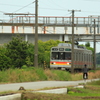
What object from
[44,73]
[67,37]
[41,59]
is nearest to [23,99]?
[44,73]

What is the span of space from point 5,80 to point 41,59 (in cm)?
3680

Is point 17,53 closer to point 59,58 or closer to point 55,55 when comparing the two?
point 55,55

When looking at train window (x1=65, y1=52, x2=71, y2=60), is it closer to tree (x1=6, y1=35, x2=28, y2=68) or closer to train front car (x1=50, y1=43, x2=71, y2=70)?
train front car (x1=50, y1=43, x2=71, y2=70)

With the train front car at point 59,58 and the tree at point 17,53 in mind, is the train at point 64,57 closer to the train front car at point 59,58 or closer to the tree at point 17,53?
the train front car at point 59,58

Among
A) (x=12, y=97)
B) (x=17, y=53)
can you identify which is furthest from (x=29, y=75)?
(x=17, y=53)

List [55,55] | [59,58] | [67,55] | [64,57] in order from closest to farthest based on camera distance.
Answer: [59,58], [55,55], [64,57], [67,55]

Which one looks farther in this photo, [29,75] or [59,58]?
[59,58]

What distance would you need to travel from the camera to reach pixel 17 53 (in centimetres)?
5553

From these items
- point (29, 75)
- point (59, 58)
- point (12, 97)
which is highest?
point (12, 97)

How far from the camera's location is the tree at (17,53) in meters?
54.9

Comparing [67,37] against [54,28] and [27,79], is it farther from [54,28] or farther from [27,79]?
[27,79]

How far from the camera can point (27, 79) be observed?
99.2ft

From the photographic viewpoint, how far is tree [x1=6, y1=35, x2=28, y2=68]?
54.9 metres

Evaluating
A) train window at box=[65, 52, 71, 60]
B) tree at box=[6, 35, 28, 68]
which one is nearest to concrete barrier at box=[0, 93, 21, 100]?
train window at box=[65, 52, 71, 60]
